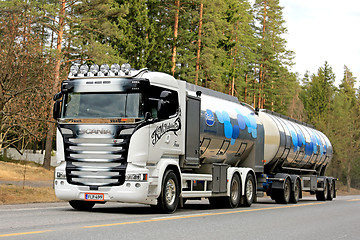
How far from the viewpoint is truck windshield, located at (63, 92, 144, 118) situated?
13773 mm

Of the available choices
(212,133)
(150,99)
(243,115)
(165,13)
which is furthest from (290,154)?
(165,13)

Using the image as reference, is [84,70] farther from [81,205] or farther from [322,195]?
[322,195]

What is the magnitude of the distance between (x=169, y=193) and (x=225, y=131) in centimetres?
449

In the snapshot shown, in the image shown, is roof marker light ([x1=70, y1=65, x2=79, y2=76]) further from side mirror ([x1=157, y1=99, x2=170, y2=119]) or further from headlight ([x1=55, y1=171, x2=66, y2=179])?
headlight ([x1=55, y1=171, x2=66, y2=179])

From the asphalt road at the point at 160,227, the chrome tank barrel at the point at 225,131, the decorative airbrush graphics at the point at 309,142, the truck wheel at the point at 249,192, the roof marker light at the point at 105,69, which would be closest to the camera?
the asphalt road at the point at 160,227

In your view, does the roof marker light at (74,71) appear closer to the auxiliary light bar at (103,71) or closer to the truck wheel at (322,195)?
the auxiliary light bar at (103,71)

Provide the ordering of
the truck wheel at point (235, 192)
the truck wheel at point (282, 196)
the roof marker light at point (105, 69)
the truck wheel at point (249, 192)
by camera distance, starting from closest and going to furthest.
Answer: the roof marker light at point (105, 69), the truck wheel at point (235, 192), the truck wheel at point (249, 192), the truck wheel at point (282, 196)

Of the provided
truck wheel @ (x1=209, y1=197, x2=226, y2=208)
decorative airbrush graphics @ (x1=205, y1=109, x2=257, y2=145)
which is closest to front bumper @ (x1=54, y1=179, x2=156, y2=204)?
decorative airbrush graphics @ (x1=205, y1=109, x2=257, y2=145)

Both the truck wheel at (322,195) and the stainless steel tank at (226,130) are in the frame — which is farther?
the truck wheel at (322,195)

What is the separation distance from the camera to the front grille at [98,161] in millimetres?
13531

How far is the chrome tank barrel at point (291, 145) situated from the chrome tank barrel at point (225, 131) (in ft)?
5.94

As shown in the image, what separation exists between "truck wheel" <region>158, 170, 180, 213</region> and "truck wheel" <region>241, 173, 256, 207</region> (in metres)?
5.38

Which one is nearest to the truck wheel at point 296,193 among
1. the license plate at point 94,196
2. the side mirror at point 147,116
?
the side mirror at point 147,116

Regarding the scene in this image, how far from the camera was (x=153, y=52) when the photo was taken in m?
42.1
